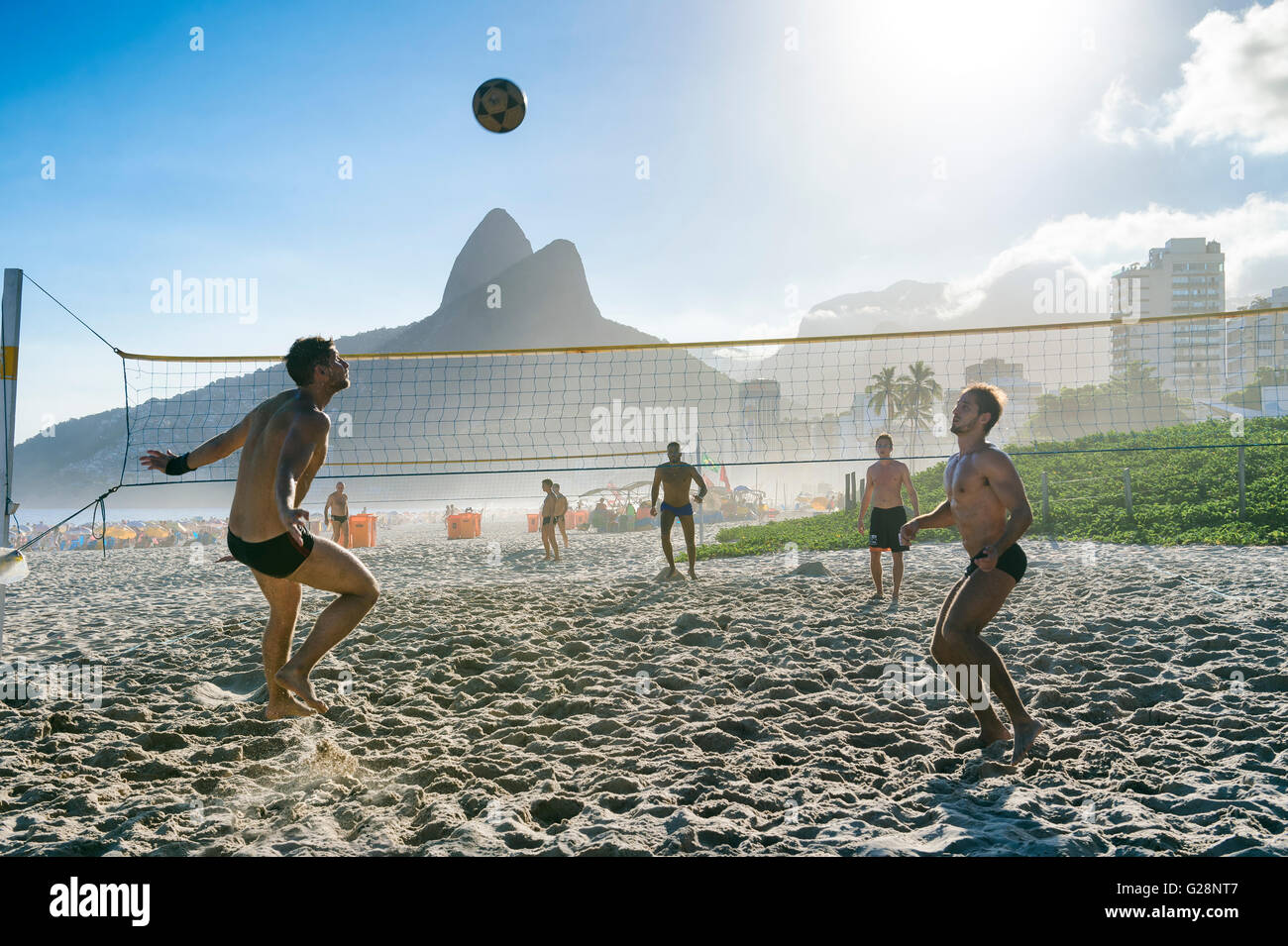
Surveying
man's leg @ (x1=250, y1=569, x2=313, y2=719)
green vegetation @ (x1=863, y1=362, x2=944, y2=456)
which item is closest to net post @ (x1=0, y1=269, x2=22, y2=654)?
man's leg @ (x1=250, y1=569, x2=313, y2=719)

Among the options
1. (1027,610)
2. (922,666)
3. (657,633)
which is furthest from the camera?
(1027,610)

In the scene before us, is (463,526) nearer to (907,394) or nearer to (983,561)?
(983,561)

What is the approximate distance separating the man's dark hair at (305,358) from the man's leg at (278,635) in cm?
83

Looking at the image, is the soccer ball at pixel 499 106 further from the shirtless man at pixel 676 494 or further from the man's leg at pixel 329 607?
the man's leg at pixel 329 607

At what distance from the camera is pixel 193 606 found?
6.82 meters

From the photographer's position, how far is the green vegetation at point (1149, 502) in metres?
9.72

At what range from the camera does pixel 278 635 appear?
305 cm

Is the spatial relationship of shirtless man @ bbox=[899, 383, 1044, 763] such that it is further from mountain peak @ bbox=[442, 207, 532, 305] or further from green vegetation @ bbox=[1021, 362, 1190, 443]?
mountain peak @ bbox=[442, 207, 532, 305]

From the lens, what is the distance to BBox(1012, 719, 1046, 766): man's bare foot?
2627 millimetres

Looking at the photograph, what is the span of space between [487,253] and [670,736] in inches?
5861

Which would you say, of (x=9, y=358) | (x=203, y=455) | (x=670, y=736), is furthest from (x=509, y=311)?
(x=670, y=736)
